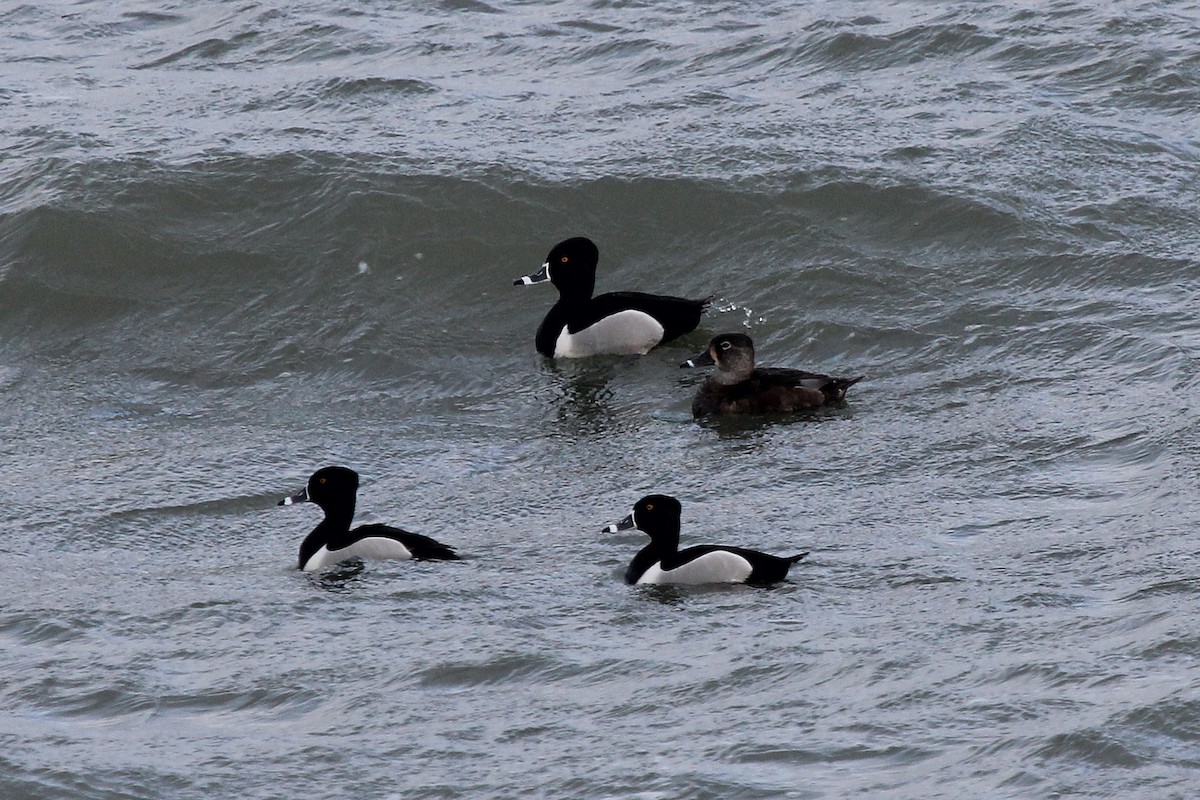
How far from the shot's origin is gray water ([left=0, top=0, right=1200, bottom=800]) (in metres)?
6.98

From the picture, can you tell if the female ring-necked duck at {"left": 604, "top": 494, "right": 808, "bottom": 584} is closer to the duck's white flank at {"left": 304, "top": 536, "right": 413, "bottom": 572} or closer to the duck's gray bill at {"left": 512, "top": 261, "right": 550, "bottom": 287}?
the duck's white flank at {"left": 304, "top": 536, "right": 413, "bottom": 572}

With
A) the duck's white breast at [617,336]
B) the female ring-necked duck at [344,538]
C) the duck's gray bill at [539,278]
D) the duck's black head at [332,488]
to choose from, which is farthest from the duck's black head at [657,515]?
the duck's gray bill at [539,278]

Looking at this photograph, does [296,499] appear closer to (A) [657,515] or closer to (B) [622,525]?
(B) [622,525]

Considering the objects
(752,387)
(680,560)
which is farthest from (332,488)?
(752,387)

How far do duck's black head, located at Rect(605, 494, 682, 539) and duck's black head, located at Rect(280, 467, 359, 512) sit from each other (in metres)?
1.54

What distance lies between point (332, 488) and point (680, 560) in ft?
6.38

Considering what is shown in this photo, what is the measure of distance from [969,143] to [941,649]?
927 cm

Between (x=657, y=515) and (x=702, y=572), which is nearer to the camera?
(x=702, y=572)

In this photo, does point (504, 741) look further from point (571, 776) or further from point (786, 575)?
point (786, 575)

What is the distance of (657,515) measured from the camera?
8719 mm

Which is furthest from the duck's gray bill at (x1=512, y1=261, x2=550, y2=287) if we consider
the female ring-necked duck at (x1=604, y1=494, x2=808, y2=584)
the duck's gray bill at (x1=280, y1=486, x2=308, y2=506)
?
the female ring-necked duck at (x1=604, y1=494, x2=808, y2=584)

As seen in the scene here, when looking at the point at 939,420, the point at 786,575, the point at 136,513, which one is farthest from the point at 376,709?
the point at 939,420

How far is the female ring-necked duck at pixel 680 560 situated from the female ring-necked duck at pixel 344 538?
38.1 inches

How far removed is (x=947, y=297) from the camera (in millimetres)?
13305
